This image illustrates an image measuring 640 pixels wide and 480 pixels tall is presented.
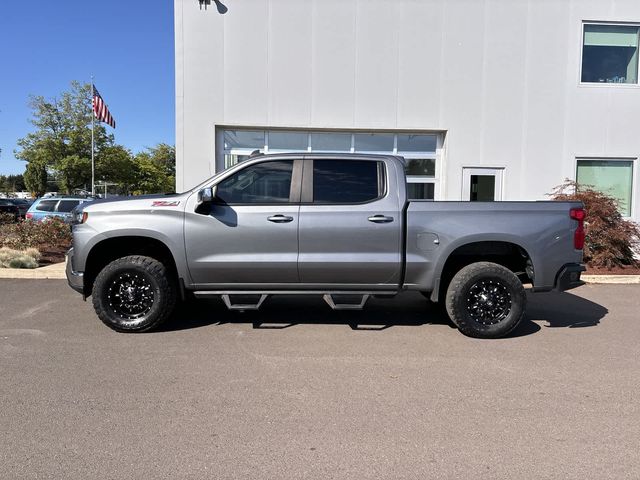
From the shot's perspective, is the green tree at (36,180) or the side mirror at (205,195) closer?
the side mirror at (205,195)

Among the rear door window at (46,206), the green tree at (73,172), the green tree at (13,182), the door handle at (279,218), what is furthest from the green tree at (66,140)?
the green tree at (13,182)

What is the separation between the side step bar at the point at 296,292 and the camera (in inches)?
214

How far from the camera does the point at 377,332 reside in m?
5.72

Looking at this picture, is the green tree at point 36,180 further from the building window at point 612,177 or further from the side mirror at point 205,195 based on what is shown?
the side mirror at point 205,195

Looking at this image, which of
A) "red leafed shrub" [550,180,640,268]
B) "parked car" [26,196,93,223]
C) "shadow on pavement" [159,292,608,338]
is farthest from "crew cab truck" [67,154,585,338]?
"parked car" [26,196,93,223]

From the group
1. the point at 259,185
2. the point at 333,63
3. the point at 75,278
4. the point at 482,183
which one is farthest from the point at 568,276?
the point at 333,63

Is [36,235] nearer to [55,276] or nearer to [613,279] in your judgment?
[55,276]

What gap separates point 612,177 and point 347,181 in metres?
9.71

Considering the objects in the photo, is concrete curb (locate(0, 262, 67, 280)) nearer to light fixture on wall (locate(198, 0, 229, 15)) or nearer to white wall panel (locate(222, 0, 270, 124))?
white wall panel (locate(222, 0, 270, 124))

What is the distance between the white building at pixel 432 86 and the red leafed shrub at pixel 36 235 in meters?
3.81

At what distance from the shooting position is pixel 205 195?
522cm

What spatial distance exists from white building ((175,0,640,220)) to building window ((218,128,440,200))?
4cm

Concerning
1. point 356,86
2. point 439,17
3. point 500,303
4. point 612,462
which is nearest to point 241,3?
point 356,86

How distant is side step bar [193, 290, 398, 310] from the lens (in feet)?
17.9
